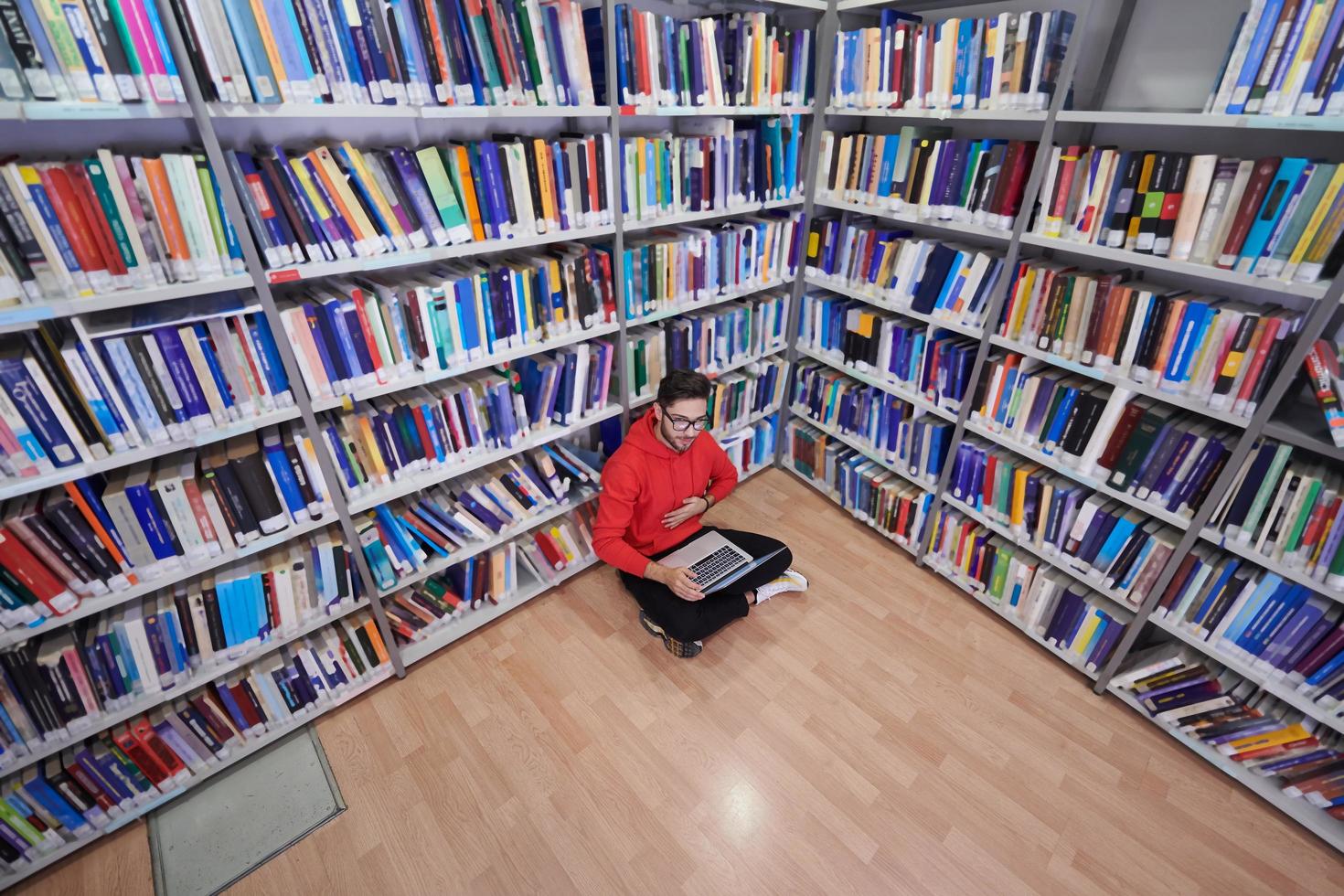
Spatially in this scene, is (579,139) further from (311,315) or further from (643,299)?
(311,315)

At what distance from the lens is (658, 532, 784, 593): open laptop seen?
2395mm

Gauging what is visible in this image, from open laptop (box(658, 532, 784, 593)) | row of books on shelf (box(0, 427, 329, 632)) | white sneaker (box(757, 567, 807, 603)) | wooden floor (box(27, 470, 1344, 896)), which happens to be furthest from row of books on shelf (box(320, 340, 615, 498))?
white sneaker (box(757, 567, 807, 603))

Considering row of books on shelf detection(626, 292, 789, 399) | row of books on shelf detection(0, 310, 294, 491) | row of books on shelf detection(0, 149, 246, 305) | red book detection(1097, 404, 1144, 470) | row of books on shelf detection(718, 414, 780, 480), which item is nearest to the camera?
row of books on shelf detection(0, 149, 246, 305)

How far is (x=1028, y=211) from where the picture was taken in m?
1.99

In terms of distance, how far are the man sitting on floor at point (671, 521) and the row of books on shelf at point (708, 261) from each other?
428 millimetres

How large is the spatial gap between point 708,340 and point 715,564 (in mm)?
1041

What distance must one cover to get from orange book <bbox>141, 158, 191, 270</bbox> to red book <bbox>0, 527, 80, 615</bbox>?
78 centimetres

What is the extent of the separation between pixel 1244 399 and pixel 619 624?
227cm

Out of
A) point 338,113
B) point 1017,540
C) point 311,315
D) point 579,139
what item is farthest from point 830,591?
point 338,113

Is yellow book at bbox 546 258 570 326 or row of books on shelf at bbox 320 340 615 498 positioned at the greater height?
yellow book at bbox 546 258 570 326

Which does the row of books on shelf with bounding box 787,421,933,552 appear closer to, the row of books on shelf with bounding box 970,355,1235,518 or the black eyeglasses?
the row of books on shelf with bounding box 970,355,1235,518

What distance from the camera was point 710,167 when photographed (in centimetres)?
238

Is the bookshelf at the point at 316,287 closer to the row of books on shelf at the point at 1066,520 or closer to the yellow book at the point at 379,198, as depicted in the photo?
the yellow book at the point at 379,198

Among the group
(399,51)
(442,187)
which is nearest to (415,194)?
(442,187)
